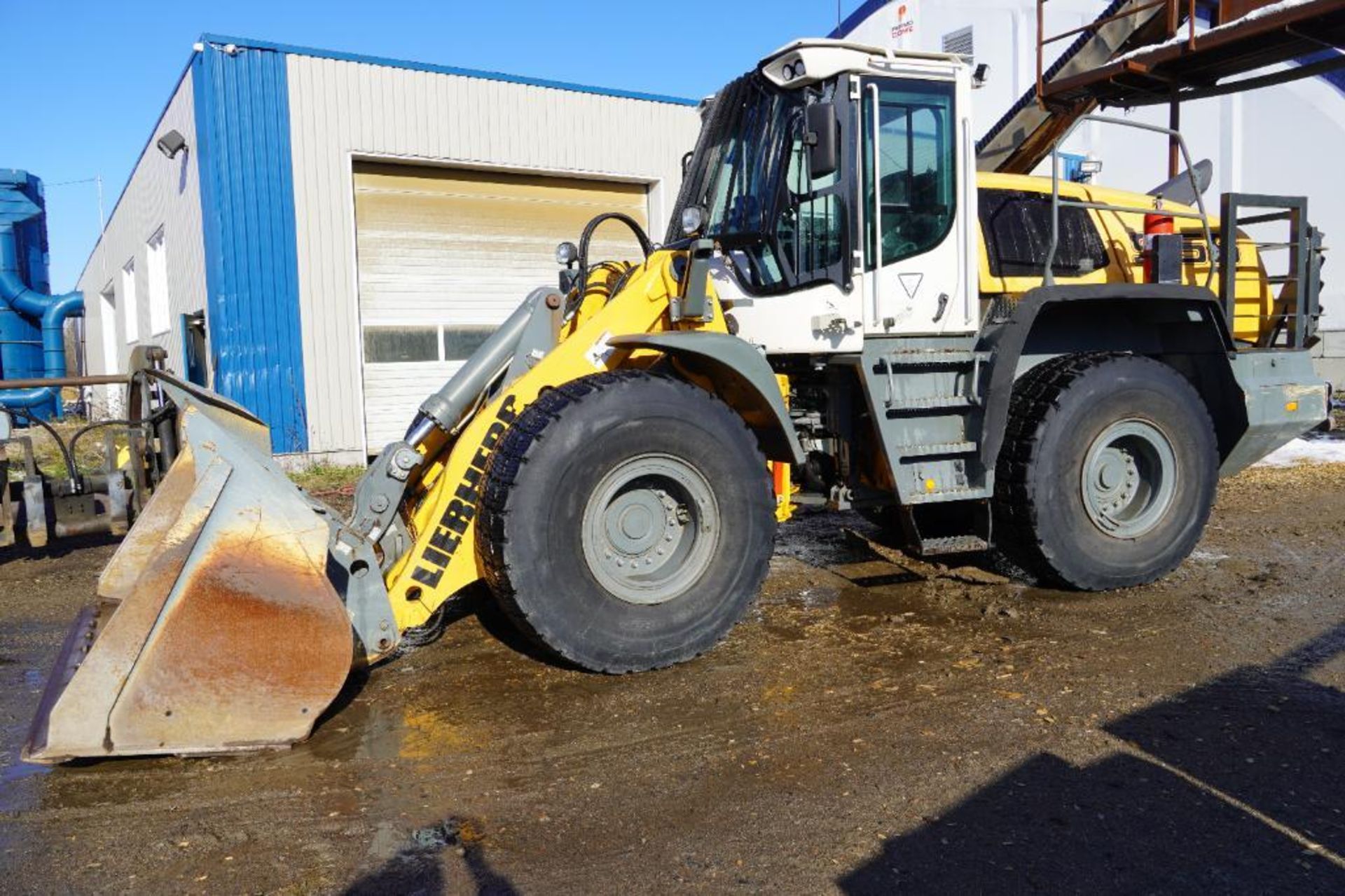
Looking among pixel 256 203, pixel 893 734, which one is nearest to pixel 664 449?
pixel 893 734

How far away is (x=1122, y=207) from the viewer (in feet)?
19.1

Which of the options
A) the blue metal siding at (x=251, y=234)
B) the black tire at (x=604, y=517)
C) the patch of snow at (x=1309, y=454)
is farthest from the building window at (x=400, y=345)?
the patch of snow at (x=1309, y=454)

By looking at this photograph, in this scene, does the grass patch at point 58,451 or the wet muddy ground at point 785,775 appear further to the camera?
the grass patch at point 58,451

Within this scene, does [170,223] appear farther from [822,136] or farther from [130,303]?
[822,136]

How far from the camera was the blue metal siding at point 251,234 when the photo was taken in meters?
10.9

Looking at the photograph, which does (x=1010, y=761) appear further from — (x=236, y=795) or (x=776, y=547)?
(x=776, y=547)

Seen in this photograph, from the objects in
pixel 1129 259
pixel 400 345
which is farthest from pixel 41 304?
pixel 1129 259

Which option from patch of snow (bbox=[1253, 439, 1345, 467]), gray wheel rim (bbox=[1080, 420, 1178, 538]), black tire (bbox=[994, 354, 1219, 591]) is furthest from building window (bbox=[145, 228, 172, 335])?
patch of snow (bbox=[1253, 439, 1345, 467])

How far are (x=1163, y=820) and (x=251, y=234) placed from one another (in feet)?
35.1

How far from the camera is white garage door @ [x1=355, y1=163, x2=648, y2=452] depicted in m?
12.0

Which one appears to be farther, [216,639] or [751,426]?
[751,426]

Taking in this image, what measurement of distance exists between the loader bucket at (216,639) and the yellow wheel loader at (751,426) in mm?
10

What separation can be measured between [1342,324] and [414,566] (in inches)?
823

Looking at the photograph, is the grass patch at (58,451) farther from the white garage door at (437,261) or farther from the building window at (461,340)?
the building window at (461,340)
